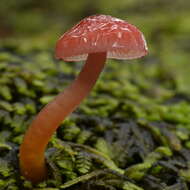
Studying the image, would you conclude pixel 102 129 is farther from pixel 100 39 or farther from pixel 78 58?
pixel 100 39

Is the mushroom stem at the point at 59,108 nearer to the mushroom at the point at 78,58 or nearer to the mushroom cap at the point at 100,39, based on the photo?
the mushroom at the point at 78,58

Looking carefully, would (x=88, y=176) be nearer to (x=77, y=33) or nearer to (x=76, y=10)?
(x=77, y=33)

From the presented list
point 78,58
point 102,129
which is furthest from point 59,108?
point 102,129

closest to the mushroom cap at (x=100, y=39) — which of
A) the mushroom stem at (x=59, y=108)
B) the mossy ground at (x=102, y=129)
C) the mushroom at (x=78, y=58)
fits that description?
the mushroom at (x=78, y=58)

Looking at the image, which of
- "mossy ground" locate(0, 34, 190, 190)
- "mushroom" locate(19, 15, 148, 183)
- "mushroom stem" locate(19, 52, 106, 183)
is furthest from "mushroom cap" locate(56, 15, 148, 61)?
"mossy ground" locate(0, 34, 190, 190)

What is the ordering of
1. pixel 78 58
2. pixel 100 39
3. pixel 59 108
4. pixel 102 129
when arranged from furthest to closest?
pixel 102 129, pixel 78 58, pixel 59 108, pixel 100 39

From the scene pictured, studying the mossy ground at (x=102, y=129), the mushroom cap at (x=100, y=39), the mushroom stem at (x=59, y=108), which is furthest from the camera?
the mossy ground at (x=102, y=129)

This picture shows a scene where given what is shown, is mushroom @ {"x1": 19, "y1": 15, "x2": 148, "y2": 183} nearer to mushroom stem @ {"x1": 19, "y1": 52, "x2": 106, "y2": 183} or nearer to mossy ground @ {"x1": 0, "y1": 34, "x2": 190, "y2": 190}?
mushroom stem @ {"x1": 19, "y1": 52, "x2": 106, "y2": 183}
